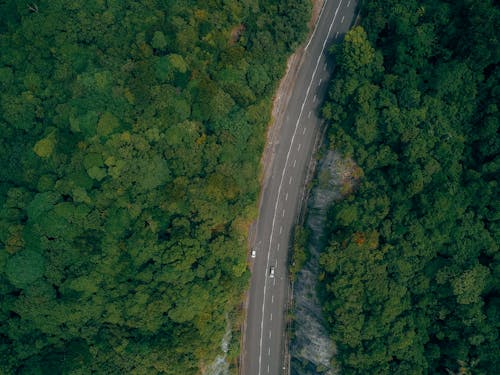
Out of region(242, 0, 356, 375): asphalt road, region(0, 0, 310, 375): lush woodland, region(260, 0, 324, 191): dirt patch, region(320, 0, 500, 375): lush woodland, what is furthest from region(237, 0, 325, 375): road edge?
region(0, 0, 310, 375): lush woodland

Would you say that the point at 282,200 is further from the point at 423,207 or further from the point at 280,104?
the point at 423,207

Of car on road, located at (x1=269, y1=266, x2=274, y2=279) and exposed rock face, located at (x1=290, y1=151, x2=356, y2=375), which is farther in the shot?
car on road, located at (x1=269, y1=266, x2=274, y2=279)

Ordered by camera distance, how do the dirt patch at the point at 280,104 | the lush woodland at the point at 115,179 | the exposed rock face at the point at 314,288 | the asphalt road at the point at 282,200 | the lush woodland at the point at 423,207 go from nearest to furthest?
the lush woodland at the point at 115,179, the lush woodland at the point at 423,207, the exposed rock face at the point at 314,288, the asphalt road at the point at 282,200, the dirt patch at the point at 280,104

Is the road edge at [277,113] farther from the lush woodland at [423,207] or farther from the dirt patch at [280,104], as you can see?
the lush woodland at [423,207]

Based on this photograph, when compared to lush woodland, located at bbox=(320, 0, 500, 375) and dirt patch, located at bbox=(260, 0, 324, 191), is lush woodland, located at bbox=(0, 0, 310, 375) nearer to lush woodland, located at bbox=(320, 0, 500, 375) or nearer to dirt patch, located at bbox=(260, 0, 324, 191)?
dirt patch, located at bbox=(260, 0, 324, 191)

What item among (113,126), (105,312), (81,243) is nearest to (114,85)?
(113,126)

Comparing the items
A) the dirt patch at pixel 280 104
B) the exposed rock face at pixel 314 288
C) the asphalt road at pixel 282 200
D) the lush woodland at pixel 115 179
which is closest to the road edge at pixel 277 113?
the dirt patch at pixel 280 104
